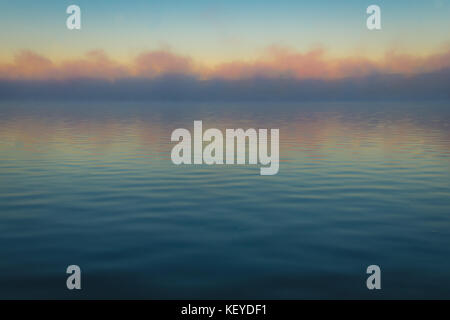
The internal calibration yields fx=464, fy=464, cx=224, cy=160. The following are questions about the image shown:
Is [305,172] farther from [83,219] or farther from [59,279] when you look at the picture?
[59,279]

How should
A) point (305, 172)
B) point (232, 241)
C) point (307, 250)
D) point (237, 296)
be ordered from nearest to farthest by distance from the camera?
point (237, 296), point (307, 250), point (232, 241), point (305, 172)

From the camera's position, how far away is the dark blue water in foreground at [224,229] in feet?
37.6

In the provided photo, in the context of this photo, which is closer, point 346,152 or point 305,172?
point 305,172

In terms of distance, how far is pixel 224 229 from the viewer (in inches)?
632

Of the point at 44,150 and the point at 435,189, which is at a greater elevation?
the point at 44,150

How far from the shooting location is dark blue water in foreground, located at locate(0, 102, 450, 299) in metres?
11.5
